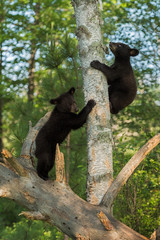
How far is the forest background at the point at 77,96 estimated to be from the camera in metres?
6.23

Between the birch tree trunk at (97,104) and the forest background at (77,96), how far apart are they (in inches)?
21.1

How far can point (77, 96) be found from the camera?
22.2 ft

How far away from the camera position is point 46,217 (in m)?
3.20

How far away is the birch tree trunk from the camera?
3316 mm

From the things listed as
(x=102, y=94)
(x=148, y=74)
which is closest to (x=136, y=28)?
(x=148, y=74)

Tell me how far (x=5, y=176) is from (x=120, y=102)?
2.76 m

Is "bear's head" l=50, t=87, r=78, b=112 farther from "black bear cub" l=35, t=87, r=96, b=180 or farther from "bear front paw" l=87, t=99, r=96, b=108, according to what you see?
"bear front paw" l=87, t=99, r=96, b=108

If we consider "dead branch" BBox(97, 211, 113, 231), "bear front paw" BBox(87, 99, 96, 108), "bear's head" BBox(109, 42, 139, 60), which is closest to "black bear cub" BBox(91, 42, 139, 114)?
"bear's head" BBox(109, 42, 139, 60)

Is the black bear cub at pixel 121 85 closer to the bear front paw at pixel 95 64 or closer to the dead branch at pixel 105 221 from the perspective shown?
the bear front paw at pixel 95 64

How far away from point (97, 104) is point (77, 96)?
3.24 m

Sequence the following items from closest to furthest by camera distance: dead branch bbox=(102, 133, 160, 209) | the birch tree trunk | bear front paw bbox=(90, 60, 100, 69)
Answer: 1. dead branch bbox=(102, 133, 160, 209)
2. the birch tree trunk
3. bear front paw bbox=(90, 60, 100, 69)

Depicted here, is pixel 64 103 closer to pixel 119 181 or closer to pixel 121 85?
pixel 121 85

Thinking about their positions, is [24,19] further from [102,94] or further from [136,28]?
[102,94]

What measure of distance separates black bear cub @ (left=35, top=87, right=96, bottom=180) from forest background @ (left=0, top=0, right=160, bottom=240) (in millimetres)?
509
